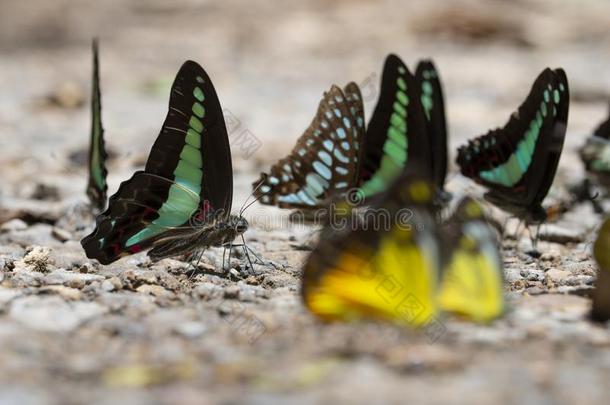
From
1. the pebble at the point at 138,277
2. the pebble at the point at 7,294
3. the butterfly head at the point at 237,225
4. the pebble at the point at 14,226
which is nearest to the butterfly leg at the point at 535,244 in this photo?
the butterfly head at the point at 237,225

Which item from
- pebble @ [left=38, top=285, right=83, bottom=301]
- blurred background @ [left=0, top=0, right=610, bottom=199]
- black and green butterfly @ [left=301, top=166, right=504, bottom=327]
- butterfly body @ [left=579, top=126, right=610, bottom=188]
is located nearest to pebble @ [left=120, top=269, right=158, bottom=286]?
pebble @ [left=38, top=285, right=83, bottom=301]

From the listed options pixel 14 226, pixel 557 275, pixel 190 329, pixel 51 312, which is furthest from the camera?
pixel 14 226

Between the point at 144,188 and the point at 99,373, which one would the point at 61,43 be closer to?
the point at 144,188

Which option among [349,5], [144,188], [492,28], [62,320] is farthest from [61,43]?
[62,320]

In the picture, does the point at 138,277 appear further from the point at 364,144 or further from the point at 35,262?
the point at 364,144

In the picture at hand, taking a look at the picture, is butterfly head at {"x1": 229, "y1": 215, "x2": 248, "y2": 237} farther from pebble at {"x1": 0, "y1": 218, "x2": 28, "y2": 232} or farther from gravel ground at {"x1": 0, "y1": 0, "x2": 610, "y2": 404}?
pebble at {"x1": 0, "y1": 218, "x2": 28, "y2": 232}

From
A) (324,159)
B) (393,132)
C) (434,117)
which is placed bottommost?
(324,159)

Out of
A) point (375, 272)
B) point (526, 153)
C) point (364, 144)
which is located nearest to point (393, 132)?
point (364, 144)
